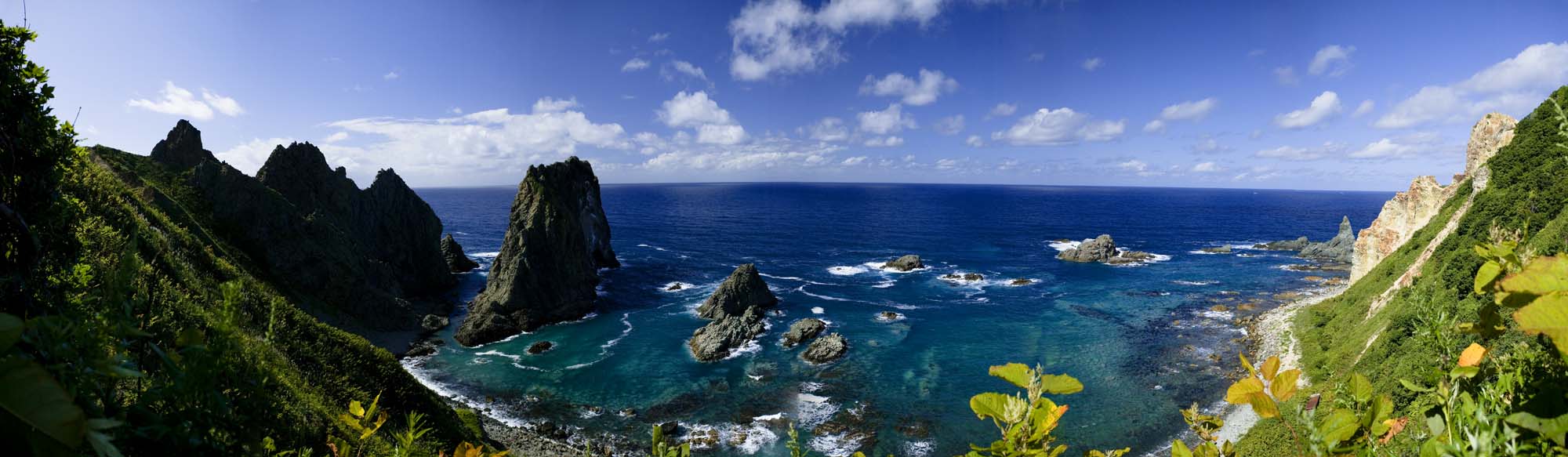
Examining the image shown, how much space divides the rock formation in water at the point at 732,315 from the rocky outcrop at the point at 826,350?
5.99m

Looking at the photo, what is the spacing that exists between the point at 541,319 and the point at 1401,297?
62.9 metres

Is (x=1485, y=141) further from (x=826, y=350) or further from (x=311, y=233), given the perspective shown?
(x=311, y=233)

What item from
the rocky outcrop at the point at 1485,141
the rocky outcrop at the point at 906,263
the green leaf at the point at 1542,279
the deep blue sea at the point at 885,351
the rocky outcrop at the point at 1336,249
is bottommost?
the deep blue sea at the point at 885,351

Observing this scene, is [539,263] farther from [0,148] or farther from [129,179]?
[0,148]

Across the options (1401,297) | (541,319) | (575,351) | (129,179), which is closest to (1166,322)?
(1401,297)

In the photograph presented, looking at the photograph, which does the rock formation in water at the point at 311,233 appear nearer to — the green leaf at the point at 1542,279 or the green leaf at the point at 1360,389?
the green leaf at the point at 1360,389

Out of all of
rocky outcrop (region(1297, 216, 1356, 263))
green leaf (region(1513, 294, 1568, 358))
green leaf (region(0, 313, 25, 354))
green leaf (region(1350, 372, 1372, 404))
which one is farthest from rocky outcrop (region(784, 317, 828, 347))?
rocky outcrop (region(1297, 216, 1356, 263))

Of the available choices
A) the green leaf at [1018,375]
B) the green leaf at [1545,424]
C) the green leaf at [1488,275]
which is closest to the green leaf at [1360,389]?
the green leaf at [1488,275]

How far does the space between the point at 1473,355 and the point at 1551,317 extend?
1484mm

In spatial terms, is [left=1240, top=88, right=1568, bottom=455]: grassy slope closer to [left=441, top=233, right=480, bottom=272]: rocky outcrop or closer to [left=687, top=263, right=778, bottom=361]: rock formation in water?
[left=687, top=263, right=778, bottom=361]: rock formation in water

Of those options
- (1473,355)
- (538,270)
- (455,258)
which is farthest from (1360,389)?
(455,258)

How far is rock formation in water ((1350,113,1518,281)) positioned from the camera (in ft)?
137

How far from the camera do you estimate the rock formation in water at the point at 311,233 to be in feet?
153

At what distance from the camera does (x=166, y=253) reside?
741 inches
